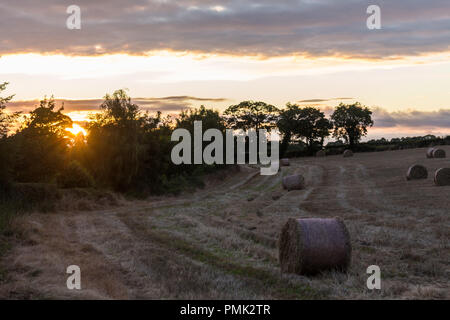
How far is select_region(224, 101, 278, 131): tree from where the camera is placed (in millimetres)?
127250

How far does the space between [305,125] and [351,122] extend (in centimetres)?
1273

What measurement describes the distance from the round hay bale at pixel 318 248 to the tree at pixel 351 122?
383 feet

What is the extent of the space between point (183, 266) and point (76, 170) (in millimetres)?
22778

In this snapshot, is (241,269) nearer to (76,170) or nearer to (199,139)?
(76,170)

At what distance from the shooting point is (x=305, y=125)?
122188 millimetres

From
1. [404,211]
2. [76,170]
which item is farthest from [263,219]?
[76,170]

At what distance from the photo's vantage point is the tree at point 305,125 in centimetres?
12219

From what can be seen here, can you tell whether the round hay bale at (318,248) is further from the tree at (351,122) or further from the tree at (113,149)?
the tree at (351,122)

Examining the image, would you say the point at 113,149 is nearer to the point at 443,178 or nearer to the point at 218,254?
the point at 443,178

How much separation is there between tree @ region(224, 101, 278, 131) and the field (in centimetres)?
10025
